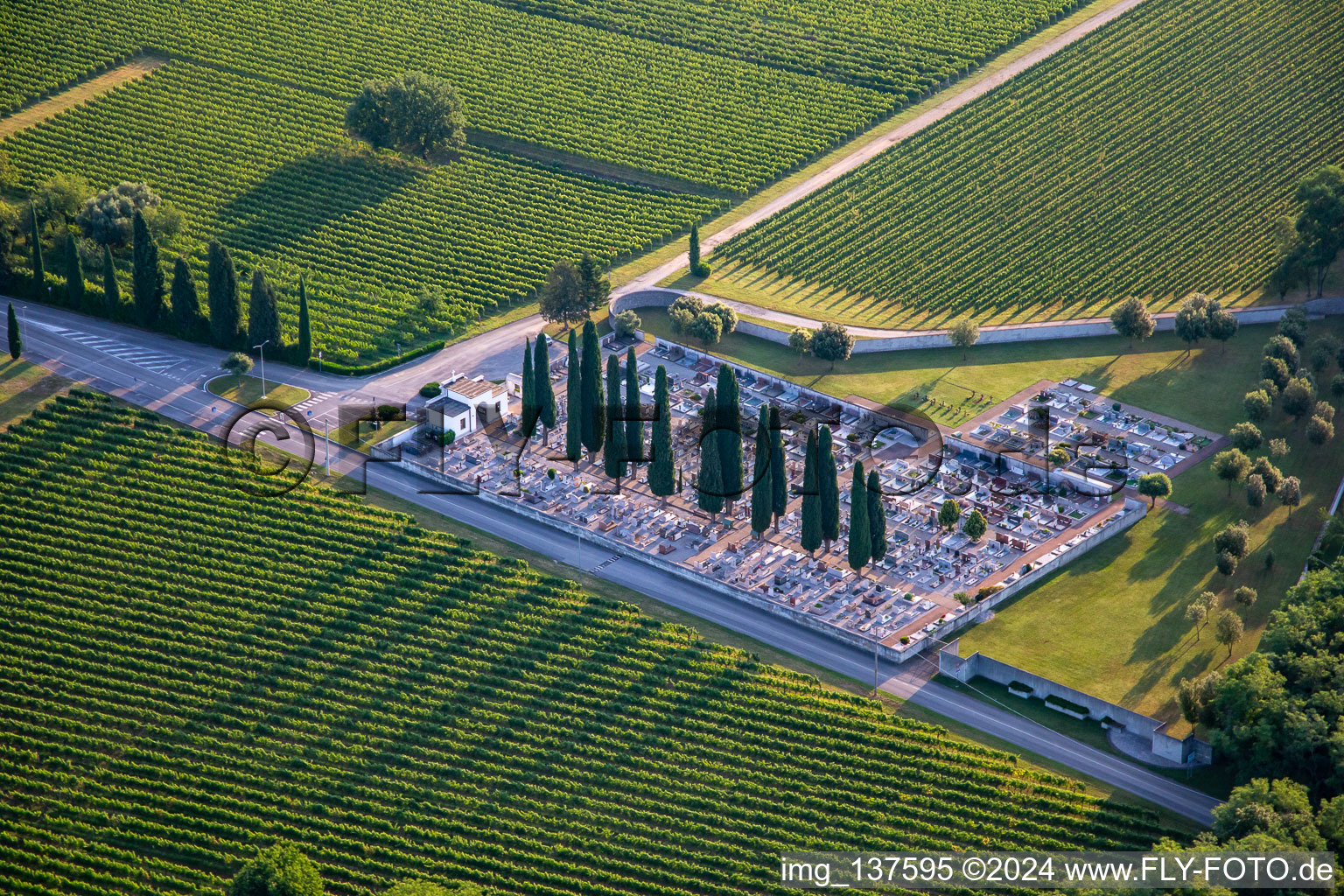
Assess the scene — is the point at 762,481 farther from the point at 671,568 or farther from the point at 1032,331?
the point at 1032,331

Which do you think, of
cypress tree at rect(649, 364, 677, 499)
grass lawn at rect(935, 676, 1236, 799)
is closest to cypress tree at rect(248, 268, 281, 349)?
cypress tree at rect(649, 364, 677, 499)

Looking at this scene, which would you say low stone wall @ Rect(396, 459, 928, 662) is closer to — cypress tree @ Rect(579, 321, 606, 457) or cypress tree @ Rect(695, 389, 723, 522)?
cypress tree @ Rect(695, 389, 723, 522)

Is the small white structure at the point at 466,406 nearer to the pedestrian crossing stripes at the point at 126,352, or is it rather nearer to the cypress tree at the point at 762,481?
the pedestrian crossing stripes at the point at 126,352

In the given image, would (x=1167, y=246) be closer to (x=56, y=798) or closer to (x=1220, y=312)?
(x=1220, y=312)

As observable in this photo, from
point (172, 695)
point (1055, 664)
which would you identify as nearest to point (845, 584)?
point (1055, 664)

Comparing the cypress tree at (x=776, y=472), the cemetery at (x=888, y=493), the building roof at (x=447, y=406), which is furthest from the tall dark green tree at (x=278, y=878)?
the building roof at (x=447, y=406)

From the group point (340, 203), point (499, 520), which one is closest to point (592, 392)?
point (499, 520)
